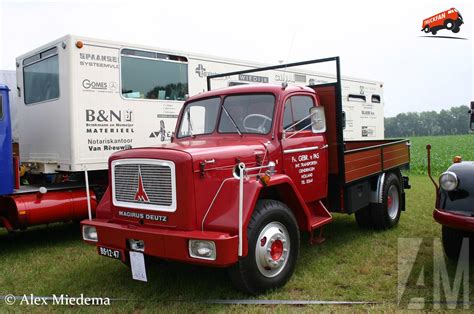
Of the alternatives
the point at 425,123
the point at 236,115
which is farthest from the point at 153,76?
the point at 425,123

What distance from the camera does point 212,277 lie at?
4945mm

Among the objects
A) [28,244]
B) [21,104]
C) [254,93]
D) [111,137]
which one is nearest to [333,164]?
[254,93]

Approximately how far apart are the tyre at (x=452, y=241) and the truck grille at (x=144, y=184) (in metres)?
3.16

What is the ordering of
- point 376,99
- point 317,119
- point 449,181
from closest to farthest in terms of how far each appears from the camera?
1. point 449,181
2. point 317,119
3. point 376,99

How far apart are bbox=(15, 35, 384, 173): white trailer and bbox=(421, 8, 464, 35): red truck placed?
8463 millimetres

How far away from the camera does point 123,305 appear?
4227mm

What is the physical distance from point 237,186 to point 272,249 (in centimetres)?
77

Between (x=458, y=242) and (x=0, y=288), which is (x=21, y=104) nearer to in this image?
(x=0, y=288)

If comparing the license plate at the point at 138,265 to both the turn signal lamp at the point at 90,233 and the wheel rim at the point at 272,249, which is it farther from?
the wheel rim at the point at 272,249

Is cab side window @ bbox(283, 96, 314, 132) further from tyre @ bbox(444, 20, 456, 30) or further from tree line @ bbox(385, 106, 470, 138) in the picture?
tree line @ bbox(385, 106, 470, 138)

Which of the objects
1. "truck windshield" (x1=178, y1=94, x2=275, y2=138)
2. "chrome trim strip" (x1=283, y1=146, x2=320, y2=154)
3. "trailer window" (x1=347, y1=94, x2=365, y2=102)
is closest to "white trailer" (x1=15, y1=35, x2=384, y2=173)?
"truck windshield" (x1=178, y1=94, x2=275, y2=138)

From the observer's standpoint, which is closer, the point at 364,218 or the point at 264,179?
the point at 264,179

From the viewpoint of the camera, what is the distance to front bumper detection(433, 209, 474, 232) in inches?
166

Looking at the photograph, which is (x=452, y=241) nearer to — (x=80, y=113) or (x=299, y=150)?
(x=299, y=150)
